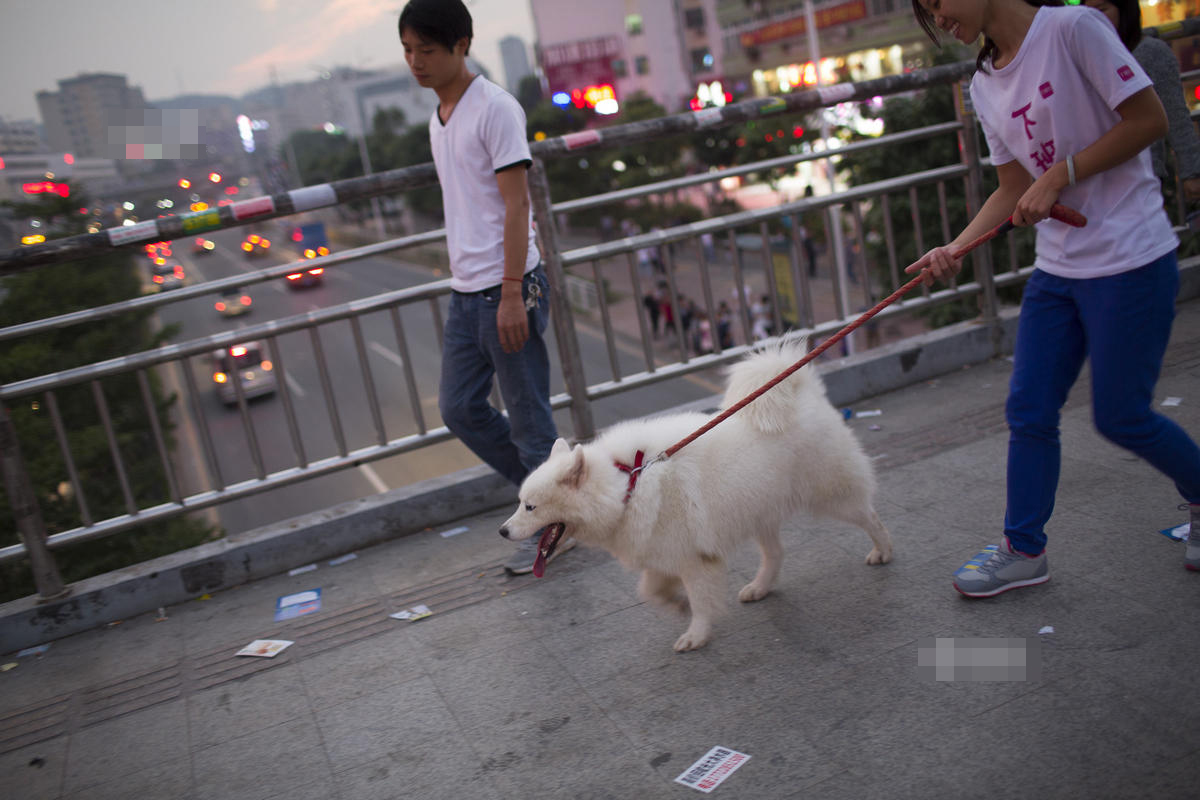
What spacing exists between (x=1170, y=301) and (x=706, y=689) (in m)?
1.88

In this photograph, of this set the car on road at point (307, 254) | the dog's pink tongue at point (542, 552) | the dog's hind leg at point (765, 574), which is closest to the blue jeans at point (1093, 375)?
the dog's hind leg at point (765, 574)

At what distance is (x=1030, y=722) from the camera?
227 cm

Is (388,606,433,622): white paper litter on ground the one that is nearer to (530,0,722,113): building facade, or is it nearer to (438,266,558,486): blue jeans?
(438,266,558,486): blue jeans

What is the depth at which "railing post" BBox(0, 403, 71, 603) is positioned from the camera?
3.86 meters

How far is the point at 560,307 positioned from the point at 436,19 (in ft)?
5.66

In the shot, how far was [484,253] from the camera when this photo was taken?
11.9 feet

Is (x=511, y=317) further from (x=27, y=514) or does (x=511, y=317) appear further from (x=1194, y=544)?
(x=1194, y=544)

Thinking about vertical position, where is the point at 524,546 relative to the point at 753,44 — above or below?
below

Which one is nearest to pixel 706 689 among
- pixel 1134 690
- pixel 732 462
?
pixel 732 462

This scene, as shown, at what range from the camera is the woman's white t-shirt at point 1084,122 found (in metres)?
2.41

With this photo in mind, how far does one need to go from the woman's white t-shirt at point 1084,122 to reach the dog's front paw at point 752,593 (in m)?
1.55

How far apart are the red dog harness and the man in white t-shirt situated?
2.01 feet

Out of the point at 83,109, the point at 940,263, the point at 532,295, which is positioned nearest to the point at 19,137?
the point at 83,109

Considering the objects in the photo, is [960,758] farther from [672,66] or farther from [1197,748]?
[672,66]
